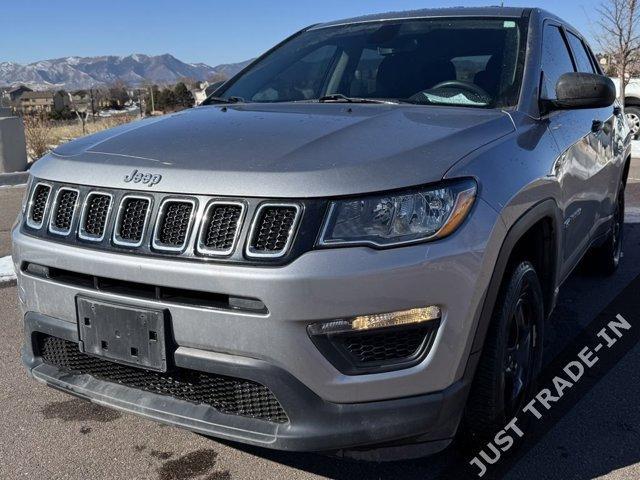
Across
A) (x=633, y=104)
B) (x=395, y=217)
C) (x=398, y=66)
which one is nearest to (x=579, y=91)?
(x=398, y=66)

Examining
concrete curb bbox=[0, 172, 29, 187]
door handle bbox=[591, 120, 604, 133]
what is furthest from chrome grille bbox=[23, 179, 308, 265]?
concrete curb bbox=[0, 172, 29, 187]

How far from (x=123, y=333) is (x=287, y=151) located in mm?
781

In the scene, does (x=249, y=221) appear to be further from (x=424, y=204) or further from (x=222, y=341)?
(x=424, y=204)

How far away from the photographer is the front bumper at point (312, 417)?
1.94 metres

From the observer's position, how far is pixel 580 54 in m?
4.22

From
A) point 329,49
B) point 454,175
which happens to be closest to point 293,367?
point 454,175

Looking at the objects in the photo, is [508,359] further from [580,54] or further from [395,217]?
A: [580,54]

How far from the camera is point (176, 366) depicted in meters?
2.05

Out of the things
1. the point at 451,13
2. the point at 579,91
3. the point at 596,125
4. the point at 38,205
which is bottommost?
the point at 38,205

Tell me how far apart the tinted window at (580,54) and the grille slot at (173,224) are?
9.55 feet

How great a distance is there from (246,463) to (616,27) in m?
18.3

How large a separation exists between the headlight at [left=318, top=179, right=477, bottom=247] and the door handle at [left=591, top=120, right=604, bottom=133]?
198 centimetres

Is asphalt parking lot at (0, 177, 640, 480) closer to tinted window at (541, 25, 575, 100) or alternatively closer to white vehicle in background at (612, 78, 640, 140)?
tinted window at (541, 25, 575, 100)

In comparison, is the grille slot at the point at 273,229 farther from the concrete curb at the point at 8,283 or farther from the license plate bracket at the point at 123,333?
the concrete curb at the point at 8,283
